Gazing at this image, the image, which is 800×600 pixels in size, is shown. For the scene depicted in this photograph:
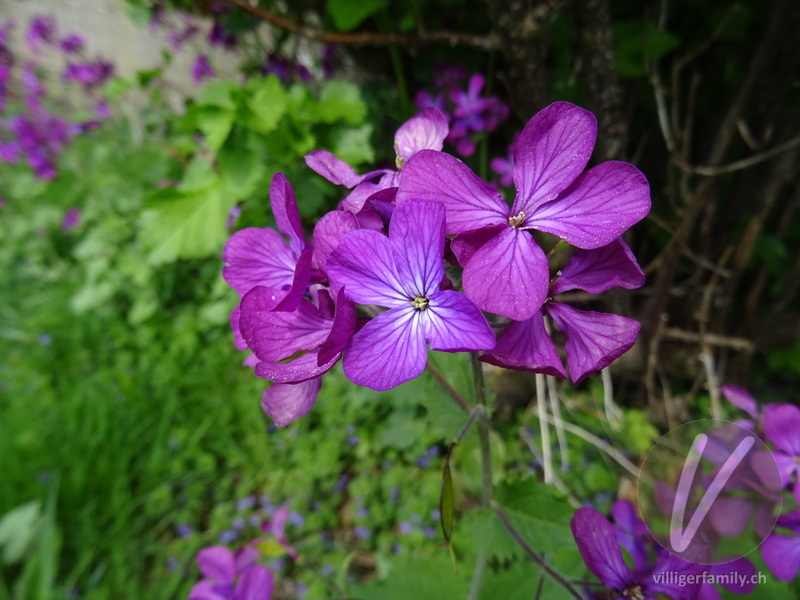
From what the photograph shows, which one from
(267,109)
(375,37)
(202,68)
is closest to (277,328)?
(267,109)

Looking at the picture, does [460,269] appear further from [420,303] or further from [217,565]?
[217,565]

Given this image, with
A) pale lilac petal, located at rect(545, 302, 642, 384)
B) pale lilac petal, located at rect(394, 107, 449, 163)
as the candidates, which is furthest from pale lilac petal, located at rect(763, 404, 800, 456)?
pale lilac petal, located at rect(394, 107, 449, 163)

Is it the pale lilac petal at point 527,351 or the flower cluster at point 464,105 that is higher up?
the flower cluster at point 464,105

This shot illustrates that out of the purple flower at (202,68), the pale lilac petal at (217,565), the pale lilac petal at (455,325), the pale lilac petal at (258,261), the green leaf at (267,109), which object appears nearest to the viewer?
the pale lilac petal at (455,325)

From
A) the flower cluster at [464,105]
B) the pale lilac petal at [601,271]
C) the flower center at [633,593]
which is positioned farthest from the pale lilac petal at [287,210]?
the flower cluster at [464,105]

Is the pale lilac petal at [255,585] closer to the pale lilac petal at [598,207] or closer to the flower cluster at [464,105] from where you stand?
the pale lilac petal at [598,207]

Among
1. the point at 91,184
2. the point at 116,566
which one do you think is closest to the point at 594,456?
the point at 116,566

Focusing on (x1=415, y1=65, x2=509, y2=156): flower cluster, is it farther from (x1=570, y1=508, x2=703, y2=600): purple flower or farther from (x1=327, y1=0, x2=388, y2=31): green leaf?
(x1=570, y1=508, x2=703, y2=600): purple flower
